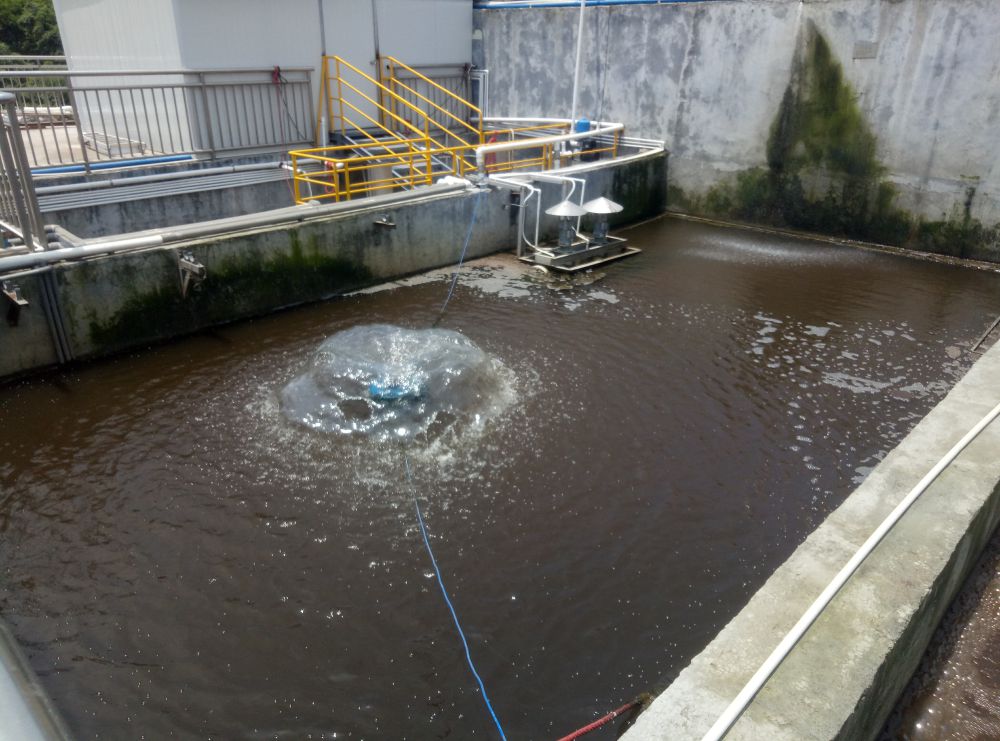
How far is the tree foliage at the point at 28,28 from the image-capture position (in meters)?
33.2

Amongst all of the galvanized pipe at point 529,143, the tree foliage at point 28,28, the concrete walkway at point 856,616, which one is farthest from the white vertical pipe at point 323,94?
the tree foliage at point 28,28

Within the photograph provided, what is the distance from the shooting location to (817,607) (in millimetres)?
3502

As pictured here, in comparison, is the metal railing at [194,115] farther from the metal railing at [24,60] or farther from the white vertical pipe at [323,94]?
the metal railing at [24,60]

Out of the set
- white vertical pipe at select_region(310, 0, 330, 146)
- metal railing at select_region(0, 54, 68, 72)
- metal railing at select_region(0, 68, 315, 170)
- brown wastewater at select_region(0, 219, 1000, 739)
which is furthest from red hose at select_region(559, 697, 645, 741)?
metal railing at select_region(0, 54, 68, 72)

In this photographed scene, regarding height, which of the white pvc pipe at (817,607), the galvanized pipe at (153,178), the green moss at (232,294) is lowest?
the green moss at (232,294)

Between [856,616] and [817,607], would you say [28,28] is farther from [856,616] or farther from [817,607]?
[856,616]

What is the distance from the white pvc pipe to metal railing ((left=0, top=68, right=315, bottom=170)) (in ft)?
41.4

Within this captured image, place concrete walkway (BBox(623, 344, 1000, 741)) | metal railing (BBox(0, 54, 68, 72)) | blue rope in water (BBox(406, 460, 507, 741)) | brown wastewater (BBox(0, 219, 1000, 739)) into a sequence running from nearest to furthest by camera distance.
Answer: concrete walkway (BBox(623, 344, 1000, 741)) → blue rope in water (BBox(406, 460, 507, 741)) → brown wastewater (BBox(0, 219, 1000, 739)) → metal railing (BBox(0, 54, 68, 72))

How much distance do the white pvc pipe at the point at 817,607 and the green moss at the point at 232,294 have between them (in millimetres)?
7985

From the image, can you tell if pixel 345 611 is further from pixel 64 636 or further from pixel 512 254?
pixel 512 254

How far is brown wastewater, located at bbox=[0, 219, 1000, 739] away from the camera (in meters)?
4.25

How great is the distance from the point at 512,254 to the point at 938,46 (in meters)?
8.24

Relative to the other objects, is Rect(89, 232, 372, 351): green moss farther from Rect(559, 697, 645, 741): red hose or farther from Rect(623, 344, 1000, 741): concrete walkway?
Rect(623, 344, 1000, 741): concrete walkway

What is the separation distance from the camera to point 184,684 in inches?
165
